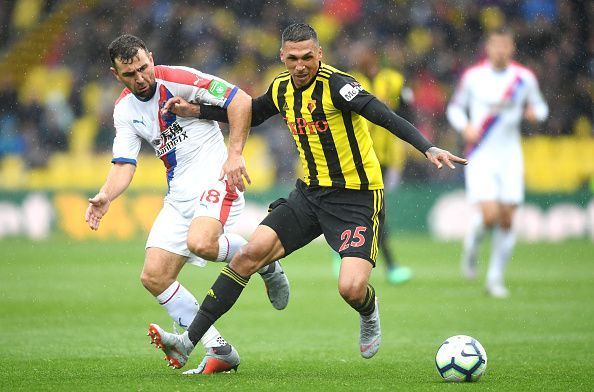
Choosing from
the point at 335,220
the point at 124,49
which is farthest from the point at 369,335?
the point at 124,49

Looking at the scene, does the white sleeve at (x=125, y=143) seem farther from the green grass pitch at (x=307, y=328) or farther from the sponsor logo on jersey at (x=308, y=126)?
the green grass pitch at (x=307, y=328)

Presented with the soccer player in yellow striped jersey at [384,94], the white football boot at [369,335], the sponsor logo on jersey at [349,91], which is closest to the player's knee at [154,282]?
the white football boot at [369,335]

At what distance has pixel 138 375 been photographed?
22.2 feet

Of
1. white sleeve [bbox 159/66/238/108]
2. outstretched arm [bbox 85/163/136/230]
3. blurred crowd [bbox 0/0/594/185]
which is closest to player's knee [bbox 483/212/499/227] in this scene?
white sleeve [bbox 159/66/238/108]

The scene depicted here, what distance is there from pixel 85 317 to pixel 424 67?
12.7 m

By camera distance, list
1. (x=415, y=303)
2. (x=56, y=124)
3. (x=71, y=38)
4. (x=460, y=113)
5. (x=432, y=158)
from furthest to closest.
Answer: (x=71, y=38) → (x=56, y=124) → (x=460, y=113) → (x=415, y=303) → (x=432, y=158)

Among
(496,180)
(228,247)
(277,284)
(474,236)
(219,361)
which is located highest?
(496,180)

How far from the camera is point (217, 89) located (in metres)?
7.21

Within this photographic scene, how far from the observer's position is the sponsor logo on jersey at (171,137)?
738 cm

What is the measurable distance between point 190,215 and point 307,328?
97.0 inches

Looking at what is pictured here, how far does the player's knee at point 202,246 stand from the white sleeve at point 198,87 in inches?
35.7

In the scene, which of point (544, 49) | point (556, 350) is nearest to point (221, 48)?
point (544, 49)

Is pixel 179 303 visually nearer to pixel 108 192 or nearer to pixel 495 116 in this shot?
pixel 108 192

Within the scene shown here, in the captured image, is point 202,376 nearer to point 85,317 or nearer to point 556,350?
point 556,350
